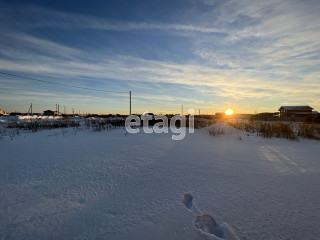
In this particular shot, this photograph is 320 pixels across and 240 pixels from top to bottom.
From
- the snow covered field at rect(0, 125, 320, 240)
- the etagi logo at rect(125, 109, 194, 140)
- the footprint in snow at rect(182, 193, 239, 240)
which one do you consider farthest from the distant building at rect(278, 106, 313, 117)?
the footprint in snow at rect(182, 193, 239, 240)

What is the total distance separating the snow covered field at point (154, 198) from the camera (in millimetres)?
1747

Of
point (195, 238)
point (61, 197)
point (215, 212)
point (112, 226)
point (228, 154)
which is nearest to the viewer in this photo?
point (195, 238)

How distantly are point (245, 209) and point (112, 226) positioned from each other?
1.58 m

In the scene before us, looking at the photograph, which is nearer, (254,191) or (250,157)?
(254,191)

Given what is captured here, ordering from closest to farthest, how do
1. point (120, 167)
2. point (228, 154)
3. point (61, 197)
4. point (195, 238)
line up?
1. point (195, 238)
2. point (61, 197)
3. point (120, 167)
4. point (228, 154)

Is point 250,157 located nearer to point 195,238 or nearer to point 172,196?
point 172,196

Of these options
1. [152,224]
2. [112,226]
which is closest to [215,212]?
[152,224]

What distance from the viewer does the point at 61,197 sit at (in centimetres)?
236

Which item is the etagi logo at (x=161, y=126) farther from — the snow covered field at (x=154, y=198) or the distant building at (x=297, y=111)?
the distant building at (x=297, y=111)

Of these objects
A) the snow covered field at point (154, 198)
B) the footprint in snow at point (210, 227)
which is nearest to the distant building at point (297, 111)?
the snow covered field at point (154, 198)

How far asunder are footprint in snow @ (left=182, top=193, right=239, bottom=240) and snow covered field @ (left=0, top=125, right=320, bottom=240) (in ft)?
0.08

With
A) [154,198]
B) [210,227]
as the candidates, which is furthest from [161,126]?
[210,227]

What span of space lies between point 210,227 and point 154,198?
82 cm

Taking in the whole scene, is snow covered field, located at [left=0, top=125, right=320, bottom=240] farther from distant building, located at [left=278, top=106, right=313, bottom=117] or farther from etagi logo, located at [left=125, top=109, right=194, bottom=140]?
distant building, located at [left=278, top=106, right=313, bottom=117]
